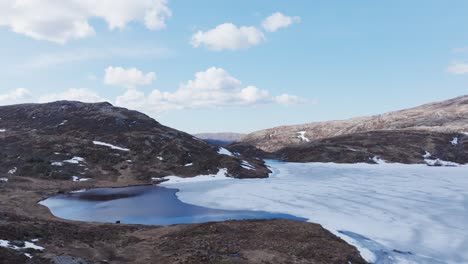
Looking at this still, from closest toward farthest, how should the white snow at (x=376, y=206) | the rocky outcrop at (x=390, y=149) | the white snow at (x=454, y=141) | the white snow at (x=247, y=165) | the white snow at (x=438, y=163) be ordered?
1. the white snow at (x=376, y=206)
2. the white snow at (x=247, y=165)
3. the white snow at (x=438, y=163)
4. the rocky outcrop at (x=390, y=149)
5. the white snow at (x=454, y=141)

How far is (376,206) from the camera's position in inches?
2026

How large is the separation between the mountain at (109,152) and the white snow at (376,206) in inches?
431

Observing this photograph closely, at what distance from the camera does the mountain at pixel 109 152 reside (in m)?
86.2

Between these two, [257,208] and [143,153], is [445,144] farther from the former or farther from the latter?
[257,208]

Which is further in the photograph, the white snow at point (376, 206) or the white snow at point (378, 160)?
the white snow at point (378, 160)

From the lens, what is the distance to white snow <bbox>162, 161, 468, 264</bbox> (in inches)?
1321

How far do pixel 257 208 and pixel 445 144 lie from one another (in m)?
123

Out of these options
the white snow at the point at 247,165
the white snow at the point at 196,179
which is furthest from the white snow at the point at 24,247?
the white snow at the point at 247,165

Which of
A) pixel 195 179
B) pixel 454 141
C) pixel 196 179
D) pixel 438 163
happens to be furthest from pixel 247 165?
pixel 454 141

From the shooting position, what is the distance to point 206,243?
A: 31.8 metres

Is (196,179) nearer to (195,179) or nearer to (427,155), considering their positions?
(195,179)

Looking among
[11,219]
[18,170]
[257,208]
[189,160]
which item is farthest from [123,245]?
[189,160]

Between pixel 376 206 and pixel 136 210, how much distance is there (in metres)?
31.4

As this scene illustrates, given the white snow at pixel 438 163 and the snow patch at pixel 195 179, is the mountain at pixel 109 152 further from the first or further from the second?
the white snow at pixel 438 163
